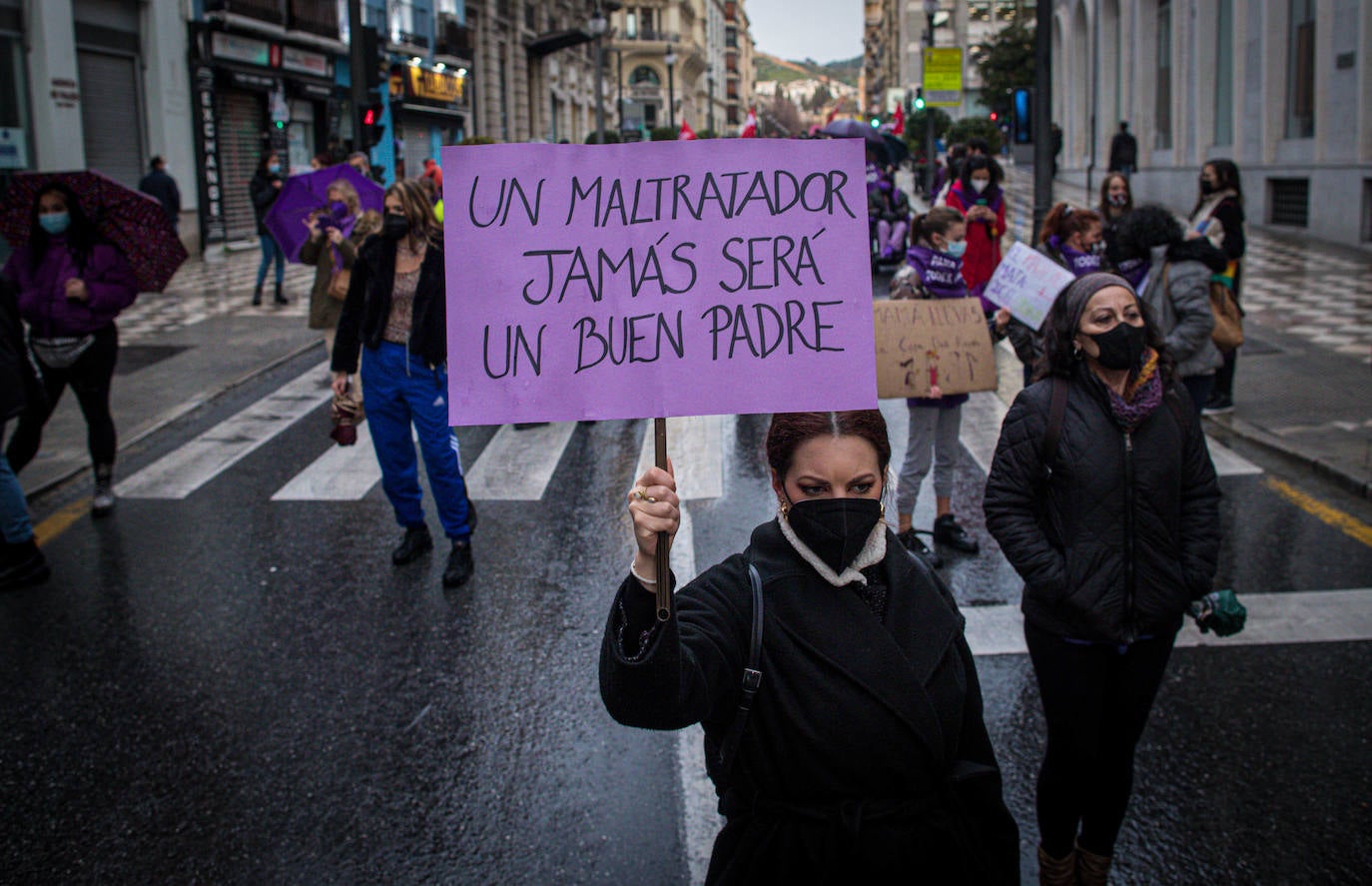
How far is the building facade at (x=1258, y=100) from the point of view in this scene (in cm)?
2161

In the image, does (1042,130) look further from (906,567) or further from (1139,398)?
(906,567)

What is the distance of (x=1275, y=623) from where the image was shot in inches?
214

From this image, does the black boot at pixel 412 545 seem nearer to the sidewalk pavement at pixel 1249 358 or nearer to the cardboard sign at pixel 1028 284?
the sidewalk pavement at pixel 1249 358

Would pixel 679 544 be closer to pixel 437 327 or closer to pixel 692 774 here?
pixel 437 327

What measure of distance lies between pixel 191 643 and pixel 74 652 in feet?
1.58

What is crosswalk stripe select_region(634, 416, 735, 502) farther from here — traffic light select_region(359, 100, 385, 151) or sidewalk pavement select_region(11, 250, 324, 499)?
traffic light select_region(359, 100, 385, 151)

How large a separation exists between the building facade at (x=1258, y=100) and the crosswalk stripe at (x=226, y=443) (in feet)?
60.3

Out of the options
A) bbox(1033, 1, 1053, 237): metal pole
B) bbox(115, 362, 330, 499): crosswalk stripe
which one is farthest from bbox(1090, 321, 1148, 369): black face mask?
bbox(1033, 1, 1053, 237): metal pole

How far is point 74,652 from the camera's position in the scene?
533 centimetres

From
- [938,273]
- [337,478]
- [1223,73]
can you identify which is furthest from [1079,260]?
[1223,73]

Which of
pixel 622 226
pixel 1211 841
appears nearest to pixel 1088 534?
pixel 1211 841

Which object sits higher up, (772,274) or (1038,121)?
(1038,121)

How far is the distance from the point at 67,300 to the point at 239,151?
2166 cm

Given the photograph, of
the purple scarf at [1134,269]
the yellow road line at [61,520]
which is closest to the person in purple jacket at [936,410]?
the purple scarf at [1134,269]
